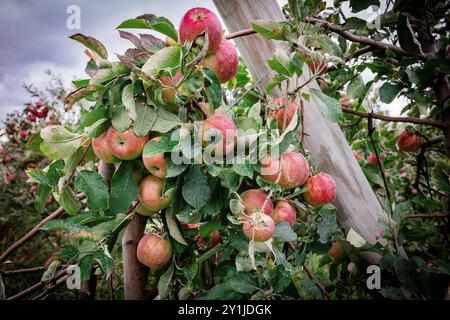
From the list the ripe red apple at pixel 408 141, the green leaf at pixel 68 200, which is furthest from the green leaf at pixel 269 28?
the ripe red apple at pixel 408 141

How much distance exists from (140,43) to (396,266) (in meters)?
0.76

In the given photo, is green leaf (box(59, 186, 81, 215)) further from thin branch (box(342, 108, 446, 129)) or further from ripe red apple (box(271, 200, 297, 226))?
thin branch (box(342, 108, 446, 129))

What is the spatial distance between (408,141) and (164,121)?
3.38 feet

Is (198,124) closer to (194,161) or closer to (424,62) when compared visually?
(194,161)

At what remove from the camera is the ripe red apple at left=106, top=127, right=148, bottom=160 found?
519 mm

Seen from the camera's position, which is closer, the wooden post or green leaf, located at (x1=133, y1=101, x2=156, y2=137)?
green leaf, located at (x1=133, y1=101, x2=156, y2=137)

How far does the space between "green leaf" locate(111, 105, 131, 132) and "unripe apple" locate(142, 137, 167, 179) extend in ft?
0.15

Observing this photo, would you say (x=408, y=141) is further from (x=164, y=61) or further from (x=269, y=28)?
(x=164, y=61)

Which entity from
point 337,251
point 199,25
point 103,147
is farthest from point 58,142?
point 337,251

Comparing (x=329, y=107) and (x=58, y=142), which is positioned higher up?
(x=58, y=142)

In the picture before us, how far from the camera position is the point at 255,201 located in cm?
59

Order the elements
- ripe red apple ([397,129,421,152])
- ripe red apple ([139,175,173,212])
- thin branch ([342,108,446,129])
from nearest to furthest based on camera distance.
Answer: ripe red apple ([139,175,173,212]) → thin branch ([342,108,446,129]) → ripe red apple ([397,129,421,152])

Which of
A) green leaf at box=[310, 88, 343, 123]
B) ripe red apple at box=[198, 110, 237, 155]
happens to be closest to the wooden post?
green leaf at box=[310, 88, 343, 123]

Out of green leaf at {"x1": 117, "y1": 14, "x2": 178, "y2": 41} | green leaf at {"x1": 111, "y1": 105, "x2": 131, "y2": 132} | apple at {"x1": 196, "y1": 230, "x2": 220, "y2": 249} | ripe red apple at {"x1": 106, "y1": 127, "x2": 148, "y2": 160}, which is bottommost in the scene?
apple at {"x1": 196, "y1": 230, "x2": 220, "y2": 249}
